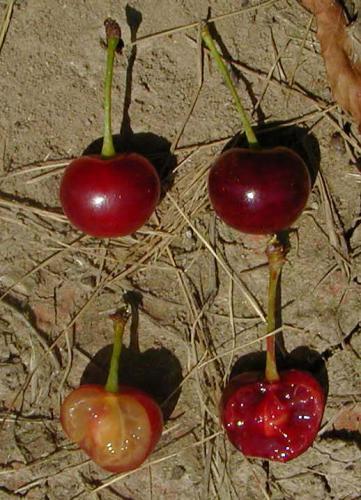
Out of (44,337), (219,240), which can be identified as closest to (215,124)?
(219,240)

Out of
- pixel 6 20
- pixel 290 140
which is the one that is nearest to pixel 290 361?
pixel 290 140

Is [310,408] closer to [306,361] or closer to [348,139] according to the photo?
[306,361]

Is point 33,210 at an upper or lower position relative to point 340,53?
lower

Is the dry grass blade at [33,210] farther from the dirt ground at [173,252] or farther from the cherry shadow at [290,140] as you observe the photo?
the cherry shadow at [290,140]

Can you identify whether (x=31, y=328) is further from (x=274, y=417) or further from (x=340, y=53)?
(x=340, y=53)

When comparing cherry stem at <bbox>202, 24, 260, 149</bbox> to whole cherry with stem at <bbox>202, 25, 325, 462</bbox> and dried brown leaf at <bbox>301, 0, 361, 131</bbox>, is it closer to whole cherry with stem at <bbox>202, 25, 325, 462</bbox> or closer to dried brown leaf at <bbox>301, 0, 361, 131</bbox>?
whole cherry with stem at <bbox>202, 25, 325, 462</bbox>

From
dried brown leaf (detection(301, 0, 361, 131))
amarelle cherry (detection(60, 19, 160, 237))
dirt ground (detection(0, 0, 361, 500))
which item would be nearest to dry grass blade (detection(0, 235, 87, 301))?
dirt ground (detection(0, 0, 361, 500))

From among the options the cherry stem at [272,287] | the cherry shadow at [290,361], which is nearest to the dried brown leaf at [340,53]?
the cherry stem at [272,287]
